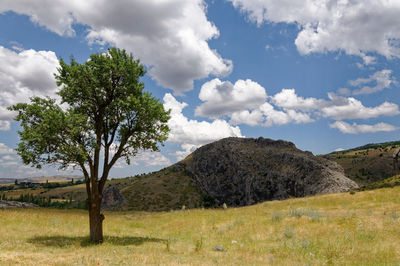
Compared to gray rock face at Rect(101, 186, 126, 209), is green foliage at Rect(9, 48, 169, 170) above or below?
above

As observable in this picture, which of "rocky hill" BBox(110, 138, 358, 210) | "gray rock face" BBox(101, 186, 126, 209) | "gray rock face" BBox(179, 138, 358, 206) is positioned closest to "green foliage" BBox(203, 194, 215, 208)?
"rocky hill" BBox(110, 138, 358, 210)

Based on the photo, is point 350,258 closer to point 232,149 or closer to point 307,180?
point 307,180

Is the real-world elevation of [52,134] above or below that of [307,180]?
above

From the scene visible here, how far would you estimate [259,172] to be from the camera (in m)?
80.1

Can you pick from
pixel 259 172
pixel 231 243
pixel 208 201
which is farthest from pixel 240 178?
pixel 231 243

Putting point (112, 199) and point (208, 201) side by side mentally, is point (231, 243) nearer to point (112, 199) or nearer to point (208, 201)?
point (112, 199)

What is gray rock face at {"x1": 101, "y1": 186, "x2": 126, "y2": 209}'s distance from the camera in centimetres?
7388

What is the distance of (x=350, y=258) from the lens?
12.5m

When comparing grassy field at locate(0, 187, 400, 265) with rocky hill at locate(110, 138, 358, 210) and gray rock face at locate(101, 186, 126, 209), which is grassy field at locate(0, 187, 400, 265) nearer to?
rocky hill at locate(110, 138, 358, 210)

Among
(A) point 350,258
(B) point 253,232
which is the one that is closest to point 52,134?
(B) point 253,232

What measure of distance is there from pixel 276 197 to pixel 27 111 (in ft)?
225

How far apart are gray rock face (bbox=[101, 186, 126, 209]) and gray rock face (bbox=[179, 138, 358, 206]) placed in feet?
101

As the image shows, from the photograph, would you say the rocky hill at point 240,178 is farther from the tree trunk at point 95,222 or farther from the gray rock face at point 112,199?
the tree trunk at point 95,222

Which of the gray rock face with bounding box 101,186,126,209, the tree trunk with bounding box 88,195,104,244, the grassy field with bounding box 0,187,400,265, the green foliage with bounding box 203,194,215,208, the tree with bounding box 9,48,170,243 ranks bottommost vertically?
the green foliage with bounding box 203,194,215,208
